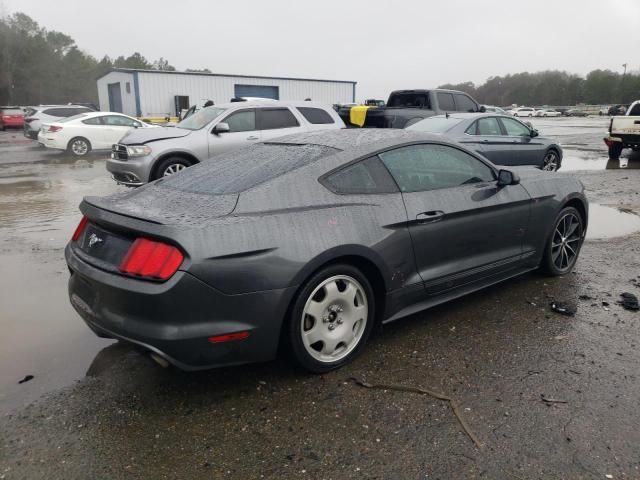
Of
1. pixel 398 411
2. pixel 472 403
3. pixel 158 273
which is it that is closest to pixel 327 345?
pixel 398 411

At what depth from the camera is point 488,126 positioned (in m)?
9.55

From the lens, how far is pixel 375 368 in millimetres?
3227

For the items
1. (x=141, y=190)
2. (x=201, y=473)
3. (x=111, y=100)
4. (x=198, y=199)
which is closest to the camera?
(x=201, y=473)

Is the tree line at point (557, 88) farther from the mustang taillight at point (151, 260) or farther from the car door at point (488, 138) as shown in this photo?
the mustang taillight at point (151, 260)

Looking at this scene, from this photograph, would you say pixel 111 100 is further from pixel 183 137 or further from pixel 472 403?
pixel 472 403

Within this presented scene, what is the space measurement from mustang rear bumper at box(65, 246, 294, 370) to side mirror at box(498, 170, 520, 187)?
7.15ft

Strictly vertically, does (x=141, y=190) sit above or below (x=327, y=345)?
above

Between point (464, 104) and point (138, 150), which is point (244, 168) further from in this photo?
point (464, 104)

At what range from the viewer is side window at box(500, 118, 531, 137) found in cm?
992

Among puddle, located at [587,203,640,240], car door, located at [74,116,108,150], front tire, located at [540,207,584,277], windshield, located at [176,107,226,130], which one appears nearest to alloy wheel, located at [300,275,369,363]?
front tire, located at [540,207,584,277]

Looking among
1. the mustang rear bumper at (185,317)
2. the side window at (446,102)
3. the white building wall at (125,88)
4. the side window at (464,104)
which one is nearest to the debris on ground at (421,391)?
the mustang rear bumper at (185,317)

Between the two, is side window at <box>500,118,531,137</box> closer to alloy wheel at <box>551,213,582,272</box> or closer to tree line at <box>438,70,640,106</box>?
alloy wheel at <box>551,213,582,272</box>

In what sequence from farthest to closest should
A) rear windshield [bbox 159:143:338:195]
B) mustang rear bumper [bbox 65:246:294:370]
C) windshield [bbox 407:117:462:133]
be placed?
windshield [bbox 407:117:462:133] → rear windshield [bbox 159:143:338:195] → mustang rear bumper [bbox 65:246:294:370]

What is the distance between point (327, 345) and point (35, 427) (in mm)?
1630
